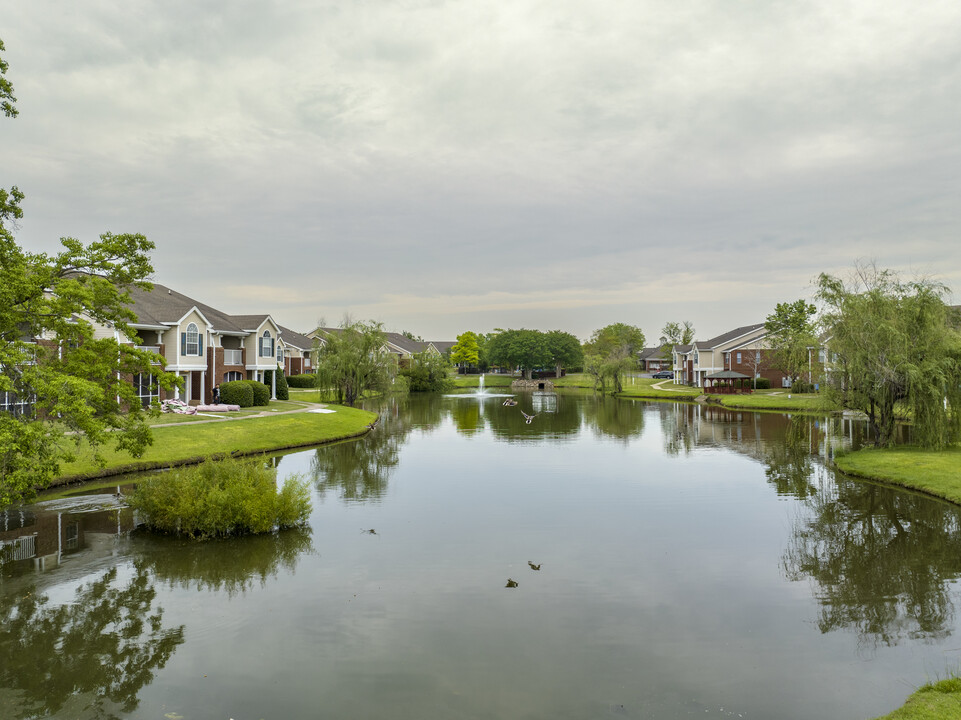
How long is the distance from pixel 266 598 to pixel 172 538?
18.8 ft

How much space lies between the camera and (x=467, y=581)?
1450cm

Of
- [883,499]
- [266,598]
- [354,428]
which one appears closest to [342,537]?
[266,598]

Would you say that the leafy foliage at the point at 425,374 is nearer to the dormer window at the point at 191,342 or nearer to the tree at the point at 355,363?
the tree at the point at 355,363

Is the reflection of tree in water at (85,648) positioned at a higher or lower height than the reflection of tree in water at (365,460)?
lower

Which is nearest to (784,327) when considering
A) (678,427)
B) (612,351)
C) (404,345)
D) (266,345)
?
(612,351)

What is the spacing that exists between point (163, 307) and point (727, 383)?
2620 inches

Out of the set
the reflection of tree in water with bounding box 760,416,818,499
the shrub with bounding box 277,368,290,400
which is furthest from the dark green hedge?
the reflection of tree in water with bounding box 760,416,818,499

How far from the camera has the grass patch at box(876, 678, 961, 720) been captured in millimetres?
8555

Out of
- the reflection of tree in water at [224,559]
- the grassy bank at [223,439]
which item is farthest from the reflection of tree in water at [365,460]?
the reflection of tree in water at [224,559]

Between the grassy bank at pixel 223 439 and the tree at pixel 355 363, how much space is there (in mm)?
10592

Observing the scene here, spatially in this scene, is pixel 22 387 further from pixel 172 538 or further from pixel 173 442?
pixel 173 442

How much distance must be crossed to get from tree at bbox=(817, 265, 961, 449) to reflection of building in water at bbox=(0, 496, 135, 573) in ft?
100

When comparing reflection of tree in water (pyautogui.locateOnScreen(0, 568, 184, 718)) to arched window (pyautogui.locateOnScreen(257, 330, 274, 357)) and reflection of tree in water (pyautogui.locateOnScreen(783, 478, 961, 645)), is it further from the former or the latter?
arched window (pyautogui.locateOnScreen(257, 330, 274, 357))

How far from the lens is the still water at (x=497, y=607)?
972 cm
